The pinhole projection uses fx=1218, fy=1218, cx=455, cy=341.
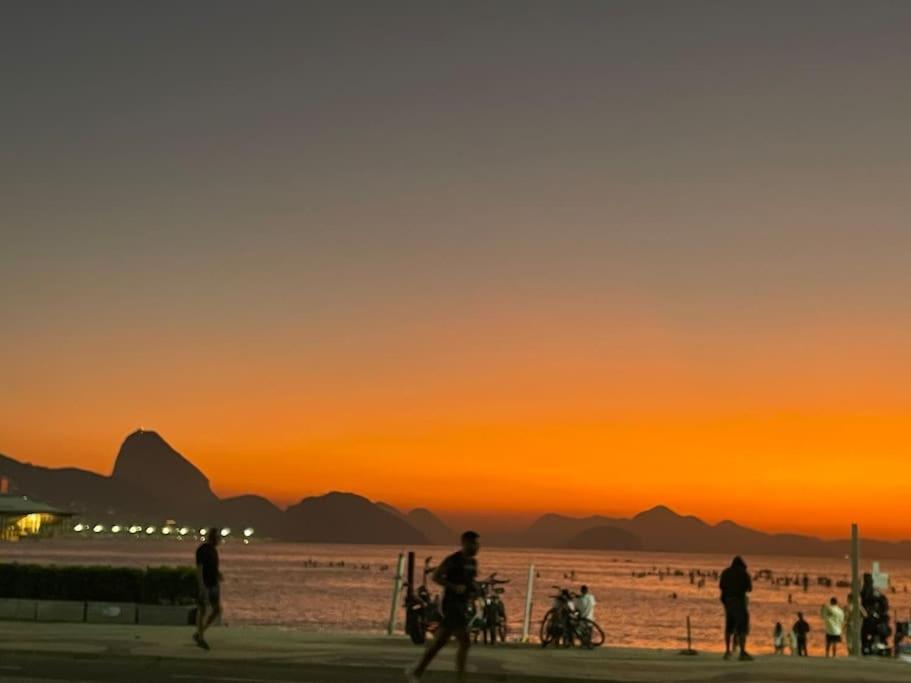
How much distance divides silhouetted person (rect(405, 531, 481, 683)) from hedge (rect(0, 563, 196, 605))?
11219 mm

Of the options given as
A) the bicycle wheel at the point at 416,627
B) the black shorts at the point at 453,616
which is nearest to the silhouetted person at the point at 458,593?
the black shorts at the point at 453,616

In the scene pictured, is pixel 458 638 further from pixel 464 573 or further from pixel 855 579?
pixel 855 579

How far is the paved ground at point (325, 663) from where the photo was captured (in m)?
18.3

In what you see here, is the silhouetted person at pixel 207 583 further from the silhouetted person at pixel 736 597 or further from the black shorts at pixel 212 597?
the silhouetted person at pixel 736 597

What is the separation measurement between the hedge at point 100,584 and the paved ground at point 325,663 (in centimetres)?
257

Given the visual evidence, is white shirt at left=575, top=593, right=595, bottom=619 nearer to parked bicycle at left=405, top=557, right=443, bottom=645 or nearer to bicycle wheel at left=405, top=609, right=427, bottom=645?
parked bicycle at left=405, top=557, right=443, bottom=645

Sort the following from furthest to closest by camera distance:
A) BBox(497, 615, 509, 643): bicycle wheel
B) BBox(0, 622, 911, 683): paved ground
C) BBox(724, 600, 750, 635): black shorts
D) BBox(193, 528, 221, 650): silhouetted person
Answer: BBox(497, 615, 509, 643): bicycle wheel < BBox(724, 600, 750, 635): black shorts < BBox(193, 528, 221, 650): silhouetted person < BBox(0, 622, 911, 683): paved ground

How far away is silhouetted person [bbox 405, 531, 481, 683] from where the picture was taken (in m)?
16.1

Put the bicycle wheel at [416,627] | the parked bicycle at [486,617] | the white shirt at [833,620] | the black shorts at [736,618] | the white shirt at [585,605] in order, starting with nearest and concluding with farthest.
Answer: the black shorts at [736,618] → the bicycle wheel at [416,627] → the parked bicycle at [486,617] → the white shirt at [585,605] → the white shirt at [833,620]

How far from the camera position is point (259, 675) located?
60.5 feet

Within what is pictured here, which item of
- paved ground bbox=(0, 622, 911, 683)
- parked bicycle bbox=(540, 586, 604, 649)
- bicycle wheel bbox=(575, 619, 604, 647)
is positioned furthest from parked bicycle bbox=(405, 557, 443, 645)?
bicycle wheel bbox=(575, 619, 604, 647)

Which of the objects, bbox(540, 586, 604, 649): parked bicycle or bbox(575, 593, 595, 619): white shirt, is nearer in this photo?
bbox(540, 586, 604, 649): parked bicycle

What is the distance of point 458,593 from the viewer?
16312 millimetres

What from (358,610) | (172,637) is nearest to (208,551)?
(172,637)
